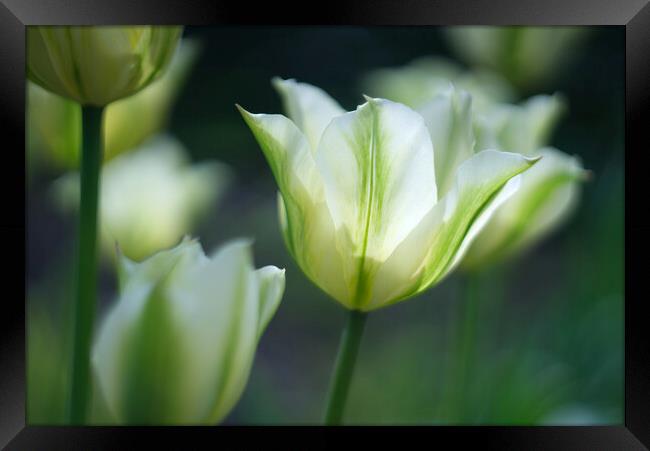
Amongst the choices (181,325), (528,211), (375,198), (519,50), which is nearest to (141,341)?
(181,325)

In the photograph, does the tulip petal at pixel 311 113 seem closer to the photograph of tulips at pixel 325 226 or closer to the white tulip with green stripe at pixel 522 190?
the photograph of tulips at pixel 325 226

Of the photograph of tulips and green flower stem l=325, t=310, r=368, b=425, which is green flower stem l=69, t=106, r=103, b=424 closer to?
the photograph of tulips

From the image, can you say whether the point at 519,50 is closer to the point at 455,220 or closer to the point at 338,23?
the point at 338,23

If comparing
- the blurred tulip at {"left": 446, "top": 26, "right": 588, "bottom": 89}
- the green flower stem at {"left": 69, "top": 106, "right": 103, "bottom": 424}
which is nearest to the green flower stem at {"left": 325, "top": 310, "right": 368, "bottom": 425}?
the green flower stem at {"left": 69, "top": 106, "right": 103, "bottom": 424}

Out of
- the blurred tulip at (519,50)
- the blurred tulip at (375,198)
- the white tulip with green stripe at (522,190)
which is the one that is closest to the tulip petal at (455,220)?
the blurred tulip at (375,198)

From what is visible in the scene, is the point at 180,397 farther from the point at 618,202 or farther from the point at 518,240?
the point at 618,202

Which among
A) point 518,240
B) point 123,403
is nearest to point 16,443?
point 123,403
